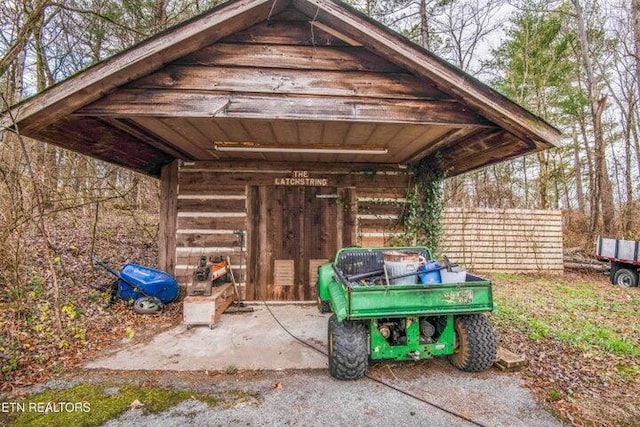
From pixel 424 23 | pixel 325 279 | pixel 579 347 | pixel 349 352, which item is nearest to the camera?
pixel 349 352

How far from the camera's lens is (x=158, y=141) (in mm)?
4453

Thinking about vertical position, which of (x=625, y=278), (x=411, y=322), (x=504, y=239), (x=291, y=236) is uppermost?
(x=291, y=236)

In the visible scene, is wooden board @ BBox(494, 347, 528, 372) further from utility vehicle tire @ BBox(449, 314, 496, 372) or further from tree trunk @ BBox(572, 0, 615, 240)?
tree trunk @ BBox(572, 0, 615, 240)

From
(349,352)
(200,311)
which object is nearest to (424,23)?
(200,311)

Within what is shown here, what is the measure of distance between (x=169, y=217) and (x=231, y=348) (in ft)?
9.68

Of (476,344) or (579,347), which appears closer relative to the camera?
(476,344)

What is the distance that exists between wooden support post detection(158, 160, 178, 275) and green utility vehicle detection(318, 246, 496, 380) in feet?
11.8

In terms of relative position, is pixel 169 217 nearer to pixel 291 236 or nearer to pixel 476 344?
pixel 291 236

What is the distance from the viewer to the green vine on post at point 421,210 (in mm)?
5852

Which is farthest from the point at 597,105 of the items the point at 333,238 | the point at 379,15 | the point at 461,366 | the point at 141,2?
the point at 141,2

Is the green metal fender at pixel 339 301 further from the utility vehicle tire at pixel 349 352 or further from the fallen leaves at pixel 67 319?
the fallen leaves at pixel 67 319

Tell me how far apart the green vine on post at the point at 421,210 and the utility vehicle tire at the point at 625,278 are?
18.0ft

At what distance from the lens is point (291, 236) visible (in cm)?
580

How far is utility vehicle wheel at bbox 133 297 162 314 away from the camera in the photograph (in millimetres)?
4789
